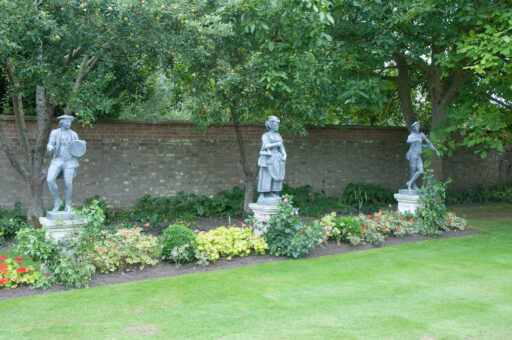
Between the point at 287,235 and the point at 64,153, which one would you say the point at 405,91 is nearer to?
the point at 287,235

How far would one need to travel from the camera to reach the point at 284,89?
31.7 feet

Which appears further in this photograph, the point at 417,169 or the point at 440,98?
the point at 440,98

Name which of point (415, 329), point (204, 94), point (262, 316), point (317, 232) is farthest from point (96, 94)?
point (415, 329)

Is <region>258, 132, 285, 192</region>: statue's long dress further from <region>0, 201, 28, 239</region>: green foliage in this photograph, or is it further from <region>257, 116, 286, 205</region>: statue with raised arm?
<region>0, 201, 28, 239</region>: green foliage

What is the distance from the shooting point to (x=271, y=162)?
864 centimetres

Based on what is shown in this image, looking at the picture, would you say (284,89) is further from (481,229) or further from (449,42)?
(481,229)

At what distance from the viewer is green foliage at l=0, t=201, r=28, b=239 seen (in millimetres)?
8980

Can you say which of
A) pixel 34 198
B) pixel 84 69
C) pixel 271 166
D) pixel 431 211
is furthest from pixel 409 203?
pixel 34 198

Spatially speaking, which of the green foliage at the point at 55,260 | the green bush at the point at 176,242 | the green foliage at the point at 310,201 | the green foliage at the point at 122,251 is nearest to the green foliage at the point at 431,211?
the green foliage at the point at 310,201

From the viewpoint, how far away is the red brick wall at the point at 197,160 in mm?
11125

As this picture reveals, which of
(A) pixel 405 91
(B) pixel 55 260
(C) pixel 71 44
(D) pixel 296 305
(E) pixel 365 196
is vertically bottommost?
(D) pixel 296 305

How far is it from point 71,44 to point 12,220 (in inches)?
143

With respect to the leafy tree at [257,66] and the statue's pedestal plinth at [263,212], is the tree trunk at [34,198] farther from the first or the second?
the statue's pedestal plinth at [263,212]

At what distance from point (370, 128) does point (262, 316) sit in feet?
37.6
